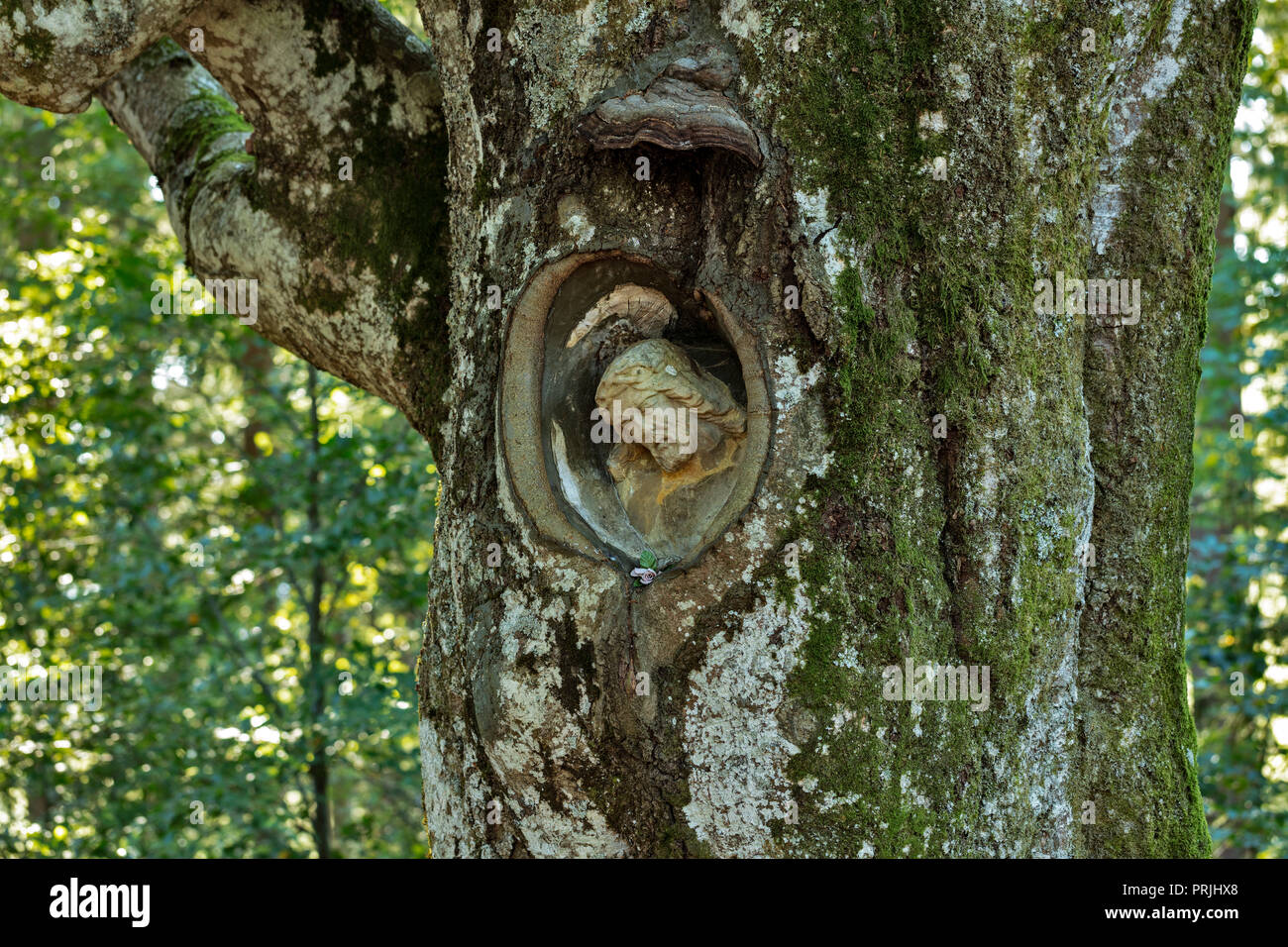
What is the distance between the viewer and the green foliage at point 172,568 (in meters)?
5.16

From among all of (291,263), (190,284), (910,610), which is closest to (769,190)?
(910,610)

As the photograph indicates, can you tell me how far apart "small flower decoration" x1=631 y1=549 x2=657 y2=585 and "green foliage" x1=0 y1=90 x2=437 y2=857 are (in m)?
2.94

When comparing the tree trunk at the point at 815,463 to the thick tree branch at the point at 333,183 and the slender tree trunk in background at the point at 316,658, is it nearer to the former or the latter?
the thick tree branch at the point at 333,183

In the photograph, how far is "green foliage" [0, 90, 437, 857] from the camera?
5.16 m

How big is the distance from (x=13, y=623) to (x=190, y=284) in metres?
2.02

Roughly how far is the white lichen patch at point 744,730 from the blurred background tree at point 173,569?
9.78 ft

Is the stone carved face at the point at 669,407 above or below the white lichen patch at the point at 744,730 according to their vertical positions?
above

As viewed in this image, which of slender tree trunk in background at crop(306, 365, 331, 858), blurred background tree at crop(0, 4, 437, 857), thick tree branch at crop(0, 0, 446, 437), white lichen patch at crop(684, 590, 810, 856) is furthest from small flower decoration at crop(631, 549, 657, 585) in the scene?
slender tree trunk in background at crop(306, 365, 331, 858)

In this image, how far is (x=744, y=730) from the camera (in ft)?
6.61

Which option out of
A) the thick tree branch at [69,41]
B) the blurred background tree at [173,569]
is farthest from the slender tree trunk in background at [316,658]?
the thick tree branch at [69,41]

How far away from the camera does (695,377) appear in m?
2.19

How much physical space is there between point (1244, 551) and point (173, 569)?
5.63 meters

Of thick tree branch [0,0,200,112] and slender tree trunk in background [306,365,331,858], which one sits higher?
thick tree branch [0,0,200,112]

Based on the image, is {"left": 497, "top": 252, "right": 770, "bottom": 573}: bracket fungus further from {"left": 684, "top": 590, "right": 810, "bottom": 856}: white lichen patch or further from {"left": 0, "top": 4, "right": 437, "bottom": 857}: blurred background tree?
{"left": 0, "top": 4, "right": 437, "bottom": 857}: blurred background tree
